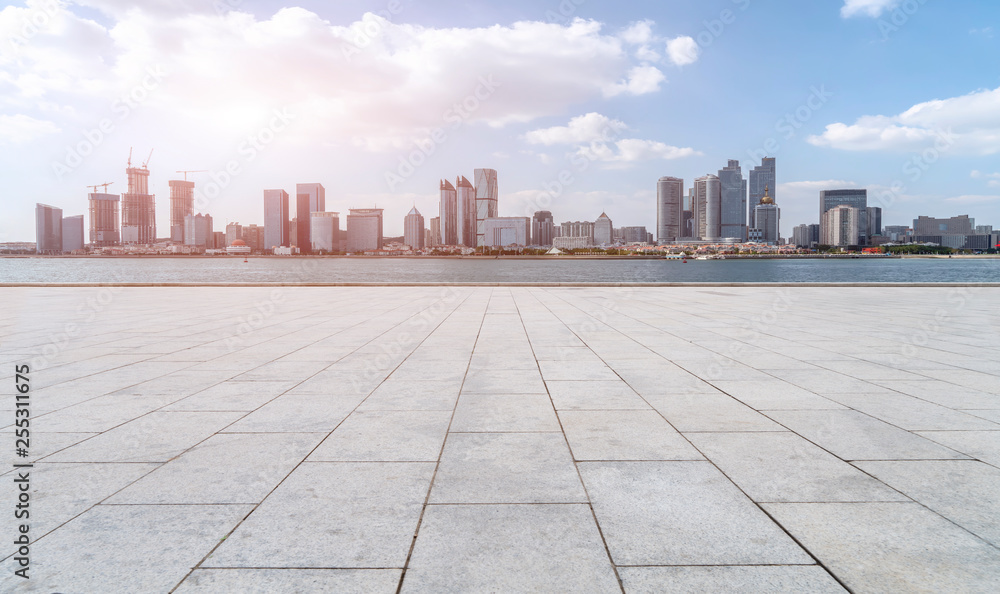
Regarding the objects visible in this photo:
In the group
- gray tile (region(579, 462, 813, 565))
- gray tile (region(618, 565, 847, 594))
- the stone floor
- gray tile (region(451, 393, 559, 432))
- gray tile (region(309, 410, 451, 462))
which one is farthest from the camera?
gray tile (region(451, 393, 559, 432))

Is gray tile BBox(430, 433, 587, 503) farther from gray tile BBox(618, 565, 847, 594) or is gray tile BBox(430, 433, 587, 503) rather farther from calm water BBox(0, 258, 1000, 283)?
calm water BBox(0, 258, 1000, 283)

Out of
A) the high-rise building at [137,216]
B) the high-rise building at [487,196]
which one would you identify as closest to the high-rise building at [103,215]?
the high-rise building at [137,216]

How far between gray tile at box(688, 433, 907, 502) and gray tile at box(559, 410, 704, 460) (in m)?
0.27

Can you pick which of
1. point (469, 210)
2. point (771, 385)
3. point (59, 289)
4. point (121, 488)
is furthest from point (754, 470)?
point (469, 210)

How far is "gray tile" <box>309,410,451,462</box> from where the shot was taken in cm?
473

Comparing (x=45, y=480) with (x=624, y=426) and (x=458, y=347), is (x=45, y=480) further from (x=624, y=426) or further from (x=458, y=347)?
(x=458, y=347)

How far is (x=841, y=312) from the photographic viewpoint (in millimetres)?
16547

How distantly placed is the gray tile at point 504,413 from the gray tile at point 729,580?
8.28ft

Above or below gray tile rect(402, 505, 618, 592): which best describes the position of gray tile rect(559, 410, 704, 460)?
above

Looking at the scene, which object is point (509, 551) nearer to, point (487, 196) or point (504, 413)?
point (504, 413)

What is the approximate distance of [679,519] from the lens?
141 inches

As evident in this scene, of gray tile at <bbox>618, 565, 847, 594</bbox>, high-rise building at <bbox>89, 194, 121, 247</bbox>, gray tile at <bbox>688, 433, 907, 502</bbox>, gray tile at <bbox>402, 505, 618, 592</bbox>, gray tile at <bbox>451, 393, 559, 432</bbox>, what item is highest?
high-rise building at <bbox>89, 194, 121, 247</bbox>

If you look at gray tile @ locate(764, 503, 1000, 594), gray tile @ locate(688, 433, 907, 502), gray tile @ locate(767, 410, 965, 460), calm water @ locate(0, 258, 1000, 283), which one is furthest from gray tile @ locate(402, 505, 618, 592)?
calm water @ locate(0, 258, 1000, 283)

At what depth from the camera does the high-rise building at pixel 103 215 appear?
524 ft
